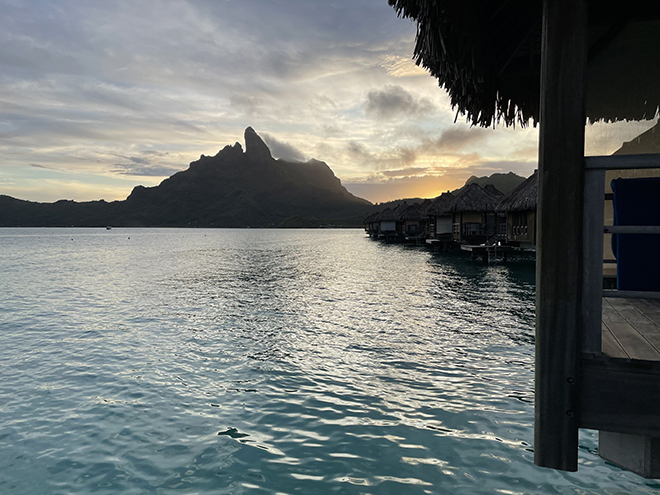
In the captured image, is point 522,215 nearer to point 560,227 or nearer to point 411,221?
point 560,227

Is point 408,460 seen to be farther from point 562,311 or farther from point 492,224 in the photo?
point 492,224

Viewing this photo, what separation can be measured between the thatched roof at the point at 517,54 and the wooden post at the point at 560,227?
111 centimetres

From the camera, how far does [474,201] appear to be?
38.0m

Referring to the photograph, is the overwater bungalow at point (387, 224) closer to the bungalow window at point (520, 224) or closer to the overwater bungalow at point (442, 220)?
the overwater bungalow at point (442, 220)

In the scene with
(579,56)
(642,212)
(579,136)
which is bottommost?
(642,212)

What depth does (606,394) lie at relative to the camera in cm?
256

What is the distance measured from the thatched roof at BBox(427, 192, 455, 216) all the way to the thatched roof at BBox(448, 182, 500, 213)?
52.1 inches

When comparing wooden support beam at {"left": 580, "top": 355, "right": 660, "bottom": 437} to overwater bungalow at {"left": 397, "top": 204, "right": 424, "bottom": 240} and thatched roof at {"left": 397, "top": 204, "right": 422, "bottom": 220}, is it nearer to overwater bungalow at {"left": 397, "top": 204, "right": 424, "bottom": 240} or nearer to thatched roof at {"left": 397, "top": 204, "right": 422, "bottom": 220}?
overwater bungalow at {"left": 397, "top": 204, "right": 424, "bottom": 240}

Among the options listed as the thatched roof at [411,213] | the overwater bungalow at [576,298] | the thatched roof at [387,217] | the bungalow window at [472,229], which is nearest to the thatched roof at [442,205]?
the bungalow window at [472,229]

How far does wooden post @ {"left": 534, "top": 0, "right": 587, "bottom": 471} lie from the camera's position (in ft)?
8.23

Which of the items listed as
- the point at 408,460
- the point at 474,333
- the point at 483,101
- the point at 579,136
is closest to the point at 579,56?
the point at 579,136

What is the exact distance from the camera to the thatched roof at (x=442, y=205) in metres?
41.6

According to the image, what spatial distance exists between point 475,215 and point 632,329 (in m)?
37.8

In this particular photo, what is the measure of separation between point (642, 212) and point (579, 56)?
156 cm
